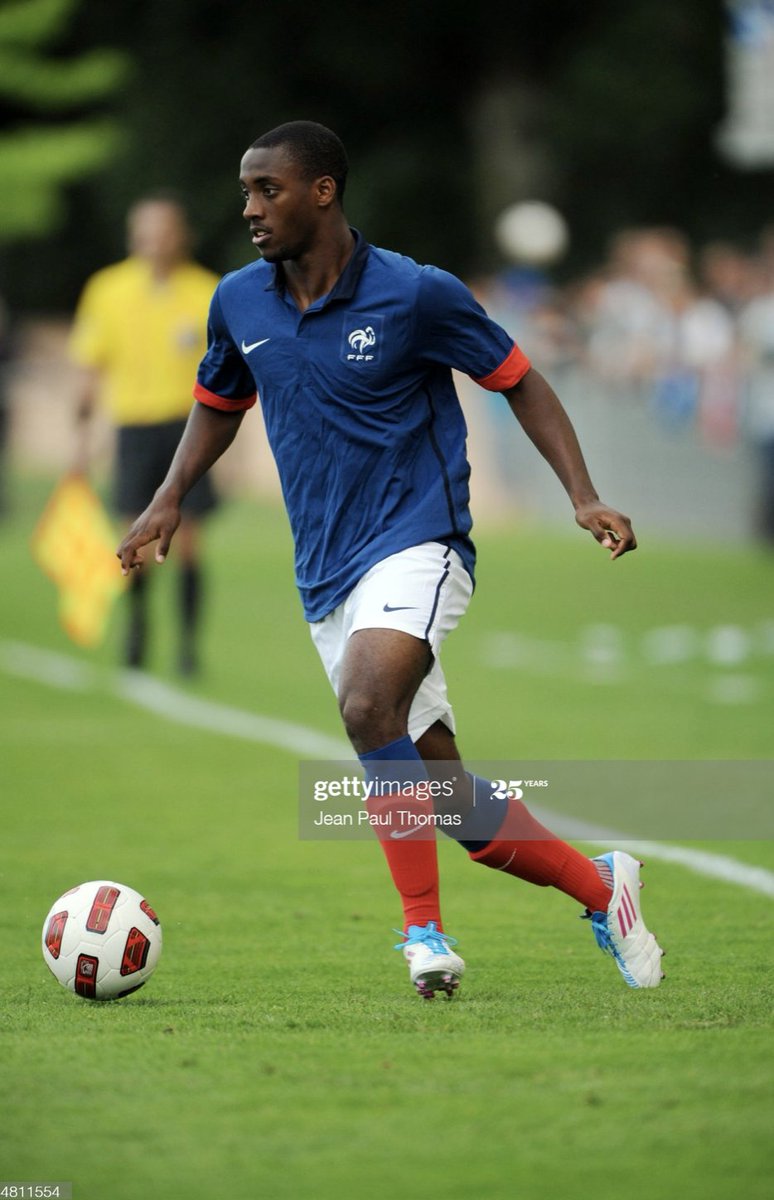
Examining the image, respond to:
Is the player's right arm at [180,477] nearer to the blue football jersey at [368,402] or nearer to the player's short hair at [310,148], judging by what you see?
the blue football jersey at [368,402]

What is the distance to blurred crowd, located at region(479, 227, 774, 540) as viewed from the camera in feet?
65.2

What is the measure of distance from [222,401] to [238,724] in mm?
5213

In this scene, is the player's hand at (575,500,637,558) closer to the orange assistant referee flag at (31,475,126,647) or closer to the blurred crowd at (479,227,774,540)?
the orange assistant referee flag at (31,475,126,647)

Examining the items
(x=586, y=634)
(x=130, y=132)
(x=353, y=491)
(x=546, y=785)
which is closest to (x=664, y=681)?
(x=586, y=634)

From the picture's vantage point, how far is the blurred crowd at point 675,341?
65.2ft

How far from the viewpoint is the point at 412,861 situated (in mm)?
5664

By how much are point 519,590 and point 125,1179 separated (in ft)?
47.8

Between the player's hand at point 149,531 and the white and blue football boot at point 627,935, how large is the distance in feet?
4.84

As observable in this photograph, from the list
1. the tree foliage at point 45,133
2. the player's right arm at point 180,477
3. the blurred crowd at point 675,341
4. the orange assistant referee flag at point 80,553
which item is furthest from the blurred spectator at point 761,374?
the tree foliage at point 45,133

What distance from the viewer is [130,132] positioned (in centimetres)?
3731

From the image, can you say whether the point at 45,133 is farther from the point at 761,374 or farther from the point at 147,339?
the point at 147,339

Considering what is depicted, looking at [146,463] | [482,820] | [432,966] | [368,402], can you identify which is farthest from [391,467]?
[146,463]

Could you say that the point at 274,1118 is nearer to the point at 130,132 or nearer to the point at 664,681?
the point at 664,681

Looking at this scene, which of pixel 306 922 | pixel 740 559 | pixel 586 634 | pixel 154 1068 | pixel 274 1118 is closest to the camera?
pixel 274 1118
